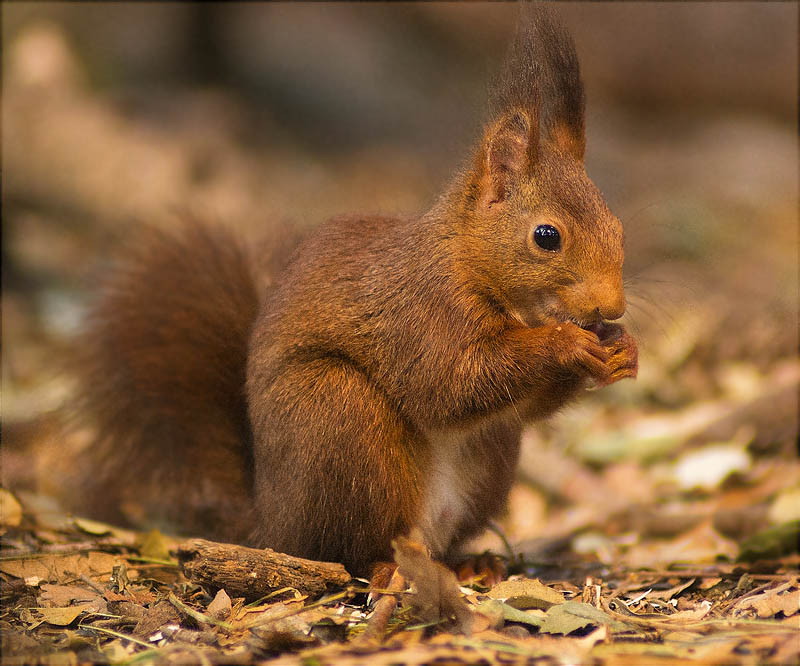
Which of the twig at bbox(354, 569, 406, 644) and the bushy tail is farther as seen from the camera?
the bushy tail

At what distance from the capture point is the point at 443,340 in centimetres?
264

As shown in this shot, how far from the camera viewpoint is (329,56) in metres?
9.65

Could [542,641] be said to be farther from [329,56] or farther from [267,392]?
[329,56]

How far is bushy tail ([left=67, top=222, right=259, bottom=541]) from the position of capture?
3.17 meters

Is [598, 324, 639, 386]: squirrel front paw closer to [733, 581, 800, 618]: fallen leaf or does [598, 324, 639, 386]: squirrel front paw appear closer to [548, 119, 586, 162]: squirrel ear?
[548, 119, 586, 162]: squirrel ear

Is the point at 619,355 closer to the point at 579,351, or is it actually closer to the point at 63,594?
the point at 579,351

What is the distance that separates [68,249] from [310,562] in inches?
167

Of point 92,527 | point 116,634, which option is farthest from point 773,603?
point 92,527

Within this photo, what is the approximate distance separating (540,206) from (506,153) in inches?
8.2

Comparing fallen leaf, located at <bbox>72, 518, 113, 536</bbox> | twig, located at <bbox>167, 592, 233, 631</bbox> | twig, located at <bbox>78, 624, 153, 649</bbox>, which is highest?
fallen leaf, located at <bbox>72, 518, 113, 536</bbox>

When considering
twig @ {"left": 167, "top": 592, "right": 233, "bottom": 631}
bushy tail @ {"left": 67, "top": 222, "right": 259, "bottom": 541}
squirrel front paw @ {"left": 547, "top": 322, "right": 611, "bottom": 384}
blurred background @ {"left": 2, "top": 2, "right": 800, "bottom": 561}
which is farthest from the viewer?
blurred background @ {"left": 2, "top": 2, "right": 800, "bottom": 561}

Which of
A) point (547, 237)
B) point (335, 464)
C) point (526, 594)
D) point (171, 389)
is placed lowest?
point (526, 594)

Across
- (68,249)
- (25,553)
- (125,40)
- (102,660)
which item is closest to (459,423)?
(102,660)

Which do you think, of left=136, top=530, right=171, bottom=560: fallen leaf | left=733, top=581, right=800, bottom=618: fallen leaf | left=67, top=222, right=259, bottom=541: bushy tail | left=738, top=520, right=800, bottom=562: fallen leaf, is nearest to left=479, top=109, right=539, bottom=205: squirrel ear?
left=67, top=222, right=259, bottom=541: bushy tail
